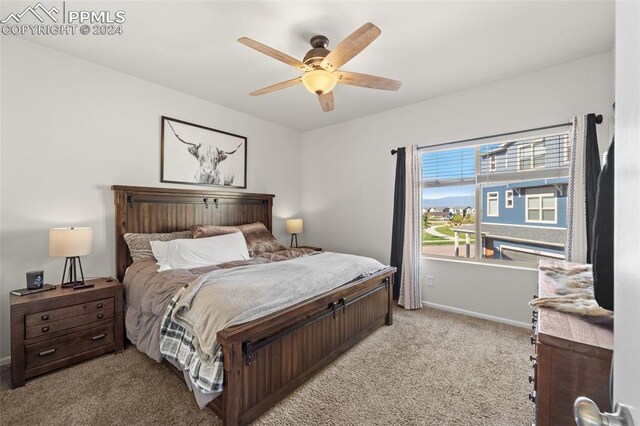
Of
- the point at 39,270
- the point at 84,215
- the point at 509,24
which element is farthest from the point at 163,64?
the point at 509,24

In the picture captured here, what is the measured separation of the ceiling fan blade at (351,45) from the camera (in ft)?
5.70

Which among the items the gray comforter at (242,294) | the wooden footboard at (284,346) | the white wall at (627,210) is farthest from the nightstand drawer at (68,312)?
the white wall at (627,210)

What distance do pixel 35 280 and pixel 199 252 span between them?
4.07ft

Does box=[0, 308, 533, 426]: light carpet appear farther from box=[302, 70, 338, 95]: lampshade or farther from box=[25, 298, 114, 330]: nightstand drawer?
box=[302, 70, 338, 95]: lampshade

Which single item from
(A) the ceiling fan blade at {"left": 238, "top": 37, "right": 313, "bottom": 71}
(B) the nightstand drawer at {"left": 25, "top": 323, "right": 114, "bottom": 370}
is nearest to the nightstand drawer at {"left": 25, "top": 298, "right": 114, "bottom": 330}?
(B) the nightstand drawer at {"left": 25, "top": 323, "right": 114, "bottom": 370}

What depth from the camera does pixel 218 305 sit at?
173 centimetres

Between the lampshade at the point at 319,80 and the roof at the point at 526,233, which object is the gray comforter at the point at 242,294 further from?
the roof at the point at 526,233

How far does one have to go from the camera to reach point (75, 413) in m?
1.78

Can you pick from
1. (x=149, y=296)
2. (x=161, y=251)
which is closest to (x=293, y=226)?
(x=161, y=251)

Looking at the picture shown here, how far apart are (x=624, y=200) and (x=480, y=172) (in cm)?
336

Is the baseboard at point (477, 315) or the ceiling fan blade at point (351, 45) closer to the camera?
the ceiling fan blade at point (351, 45)

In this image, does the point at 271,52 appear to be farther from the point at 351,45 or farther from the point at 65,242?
the point at 65,242

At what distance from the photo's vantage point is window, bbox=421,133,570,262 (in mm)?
3021

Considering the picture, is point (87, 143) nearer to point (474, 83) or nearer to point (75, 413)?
point (75, 413)
